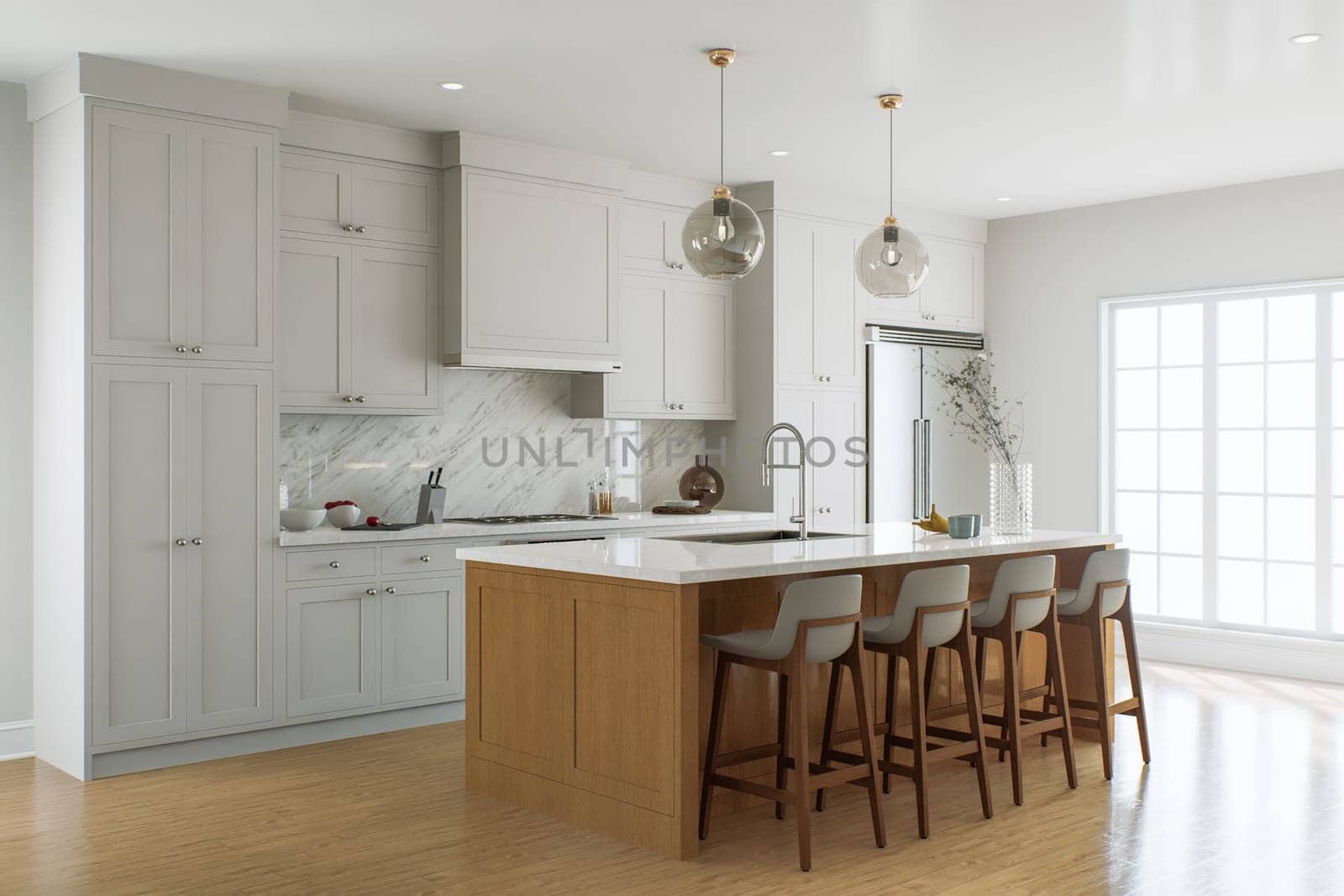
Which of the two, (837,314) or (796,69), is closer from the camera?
(796,69)

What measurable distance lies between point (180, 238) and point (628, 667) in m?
2.61

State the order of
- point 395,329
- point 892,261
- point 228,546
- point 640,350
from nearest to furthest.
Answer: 1. point 892,261
2. point 228,546
3. point 395,329
4. point 640,350

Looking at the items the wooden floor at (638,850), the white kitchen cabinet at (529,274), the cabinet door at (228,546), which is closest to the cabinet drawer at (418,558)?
the cabinet door at (228,546)

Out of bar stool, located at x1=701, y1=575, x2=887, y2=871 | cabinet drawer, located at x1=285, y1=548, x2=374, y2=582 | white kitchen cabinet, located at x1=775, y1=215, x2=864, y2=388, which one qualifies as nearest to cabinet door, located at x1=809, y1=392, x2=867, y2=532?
white kitchen cabinet, located at x1=775, y1=215, x2=864, y2=388

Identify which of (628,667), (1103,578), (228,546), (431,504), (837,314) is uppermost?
(837,314)

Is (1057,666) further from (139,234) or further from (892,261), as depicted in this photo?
(139,234)

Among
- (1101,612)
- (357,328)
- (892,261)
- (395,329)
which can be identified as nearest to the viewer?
(892,261)

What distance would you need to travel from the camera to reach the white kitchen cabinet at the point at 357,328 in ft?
17.7

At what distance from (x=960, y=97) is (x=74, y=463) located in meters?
4.00

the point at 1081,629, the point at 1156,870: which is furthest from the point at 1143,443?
the point at 1156,870

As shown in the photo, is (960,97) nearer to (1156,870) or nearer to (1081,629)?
(1081,629)

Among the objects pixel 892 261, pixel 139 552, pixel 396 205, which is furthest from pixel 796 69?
pixel 139 552

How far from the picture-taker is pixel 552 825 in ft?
13.3

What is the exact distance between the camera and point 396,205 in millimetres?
5762
